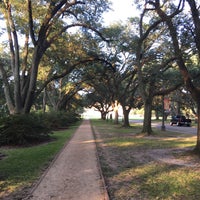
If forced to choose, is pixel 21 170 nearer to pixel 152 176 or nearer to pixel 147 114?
pixel 152 176

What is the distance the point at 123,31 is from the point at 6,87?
54.6 feet

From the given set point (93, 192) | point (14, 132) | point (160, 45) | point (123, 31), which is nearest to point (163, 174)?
point (93, 192)

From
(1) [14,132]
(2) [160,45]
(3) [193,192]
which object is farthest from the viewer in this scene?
(2) [160,45]

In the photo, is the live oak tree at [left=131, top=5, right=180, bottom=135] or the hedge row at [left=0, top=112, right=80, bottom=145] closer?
the hedge row at [left=0, top=112, right=80, bottom=145]

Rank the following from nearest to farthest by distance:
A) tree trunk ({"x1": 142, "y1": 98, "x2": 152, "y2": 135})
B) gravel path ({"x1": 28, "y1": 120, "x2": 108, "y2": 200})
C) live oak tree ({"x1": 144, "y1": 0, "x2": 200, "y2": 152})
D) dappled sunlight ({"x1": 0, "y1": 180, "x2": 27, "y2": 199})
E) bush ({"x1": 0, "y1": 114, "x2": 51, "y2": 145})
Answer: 1. gravel path ({"x1": 28, "y1": 120, "x2": 108, "y2": 200})
2. dappled sunlight ({"x1": 0, "y1": 180, "x2": 27, "y2": 199})
3. live oak tree ({"x1": 144, "y1": 0, "x2": 200, "y2": 152})
4. bush ({"x1": 0, "y1": 114, "x2": 51, "y2": 145})
5. tree trunk ({"x1": 142, "y1": 98, "x2": 152, "y2": 135})

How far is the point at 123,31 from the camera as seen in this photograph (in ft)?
100

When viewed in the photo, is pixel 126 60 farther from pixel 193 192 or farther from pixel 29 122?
pixel 193 192

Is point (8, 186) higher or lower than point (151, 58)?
lower

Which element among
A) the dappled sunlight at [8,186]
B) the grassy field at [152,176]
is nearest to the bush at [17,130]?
the grassy field at [152,176]

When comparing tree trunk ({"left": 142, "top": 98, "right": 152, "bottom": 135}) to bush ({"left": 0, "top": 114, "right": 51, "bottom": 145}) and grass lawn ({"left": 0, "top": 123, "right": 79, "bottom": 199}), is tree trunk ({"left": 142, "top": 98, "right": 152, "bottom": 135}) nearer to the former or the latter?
bush ({"left": 0, "top": 114, "right": 51, "bottom": 145})

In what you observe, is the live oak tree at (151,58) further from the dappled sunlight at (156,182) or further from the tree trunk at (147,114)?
the dappled sunlight at (156,182)

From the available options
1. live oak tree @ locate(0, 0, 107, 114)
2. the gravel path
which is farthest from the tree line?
the gravel path

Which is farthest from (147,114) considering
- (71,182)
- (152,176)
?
(71,182)

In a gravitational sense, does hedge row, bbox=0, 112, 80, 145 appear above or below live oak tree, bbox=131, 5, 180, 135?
below
